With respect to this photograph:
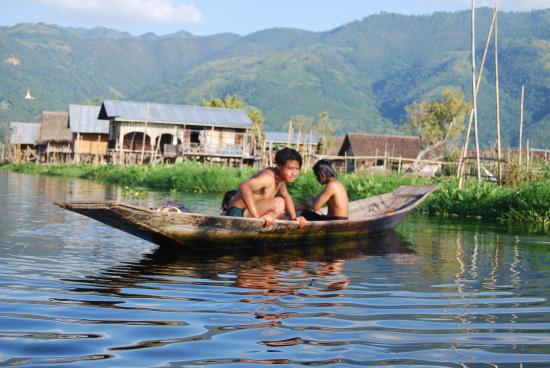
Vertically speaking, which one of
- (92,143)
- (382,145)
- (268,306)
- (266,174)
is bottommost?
(268,306)

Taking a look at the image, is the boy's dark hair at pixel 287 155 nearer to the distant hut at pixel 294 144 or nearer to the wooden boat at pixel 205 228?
the wooden boat at pixel 205 228

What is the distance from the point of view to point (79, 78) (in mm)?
171500

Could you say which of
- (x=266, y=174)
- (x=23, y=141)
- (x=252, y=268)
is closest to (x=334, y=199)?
(x=266, y=174)

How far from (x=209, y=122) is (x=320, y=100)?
107 metres

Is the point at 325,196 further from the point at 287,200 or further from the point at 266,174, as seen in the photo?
the point at 266,174

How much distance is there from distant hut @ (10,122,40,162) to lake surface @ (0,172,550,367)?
4229 cm

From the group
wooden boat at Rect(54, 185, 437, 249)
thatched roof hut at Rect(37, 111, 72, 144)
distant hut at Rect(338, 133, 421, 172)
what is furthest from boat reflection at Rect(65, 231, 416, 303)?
thatched roof hut at Rect(37, 111, 72, 144)

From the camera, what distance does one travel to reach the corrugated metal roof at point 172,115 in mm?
36875

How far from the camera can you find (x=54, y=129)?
1900 inches

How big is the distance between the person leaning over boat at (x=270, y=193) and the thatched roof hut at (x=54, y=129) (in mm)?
40315

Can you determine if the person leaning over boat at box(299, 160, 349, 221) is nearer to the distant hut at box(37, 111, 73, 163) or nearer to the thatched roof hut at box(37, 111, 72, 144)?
the distant hut at box(37, 111, 73, 163)

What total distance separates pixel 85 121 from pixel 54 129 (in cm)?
585

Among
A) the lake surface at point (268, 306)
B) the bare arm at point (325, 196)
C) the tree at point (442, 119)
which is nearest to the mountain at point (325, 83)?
the tree at point (442, 119)

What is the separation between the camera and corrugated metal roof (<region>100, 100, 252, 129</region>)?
36875mm
